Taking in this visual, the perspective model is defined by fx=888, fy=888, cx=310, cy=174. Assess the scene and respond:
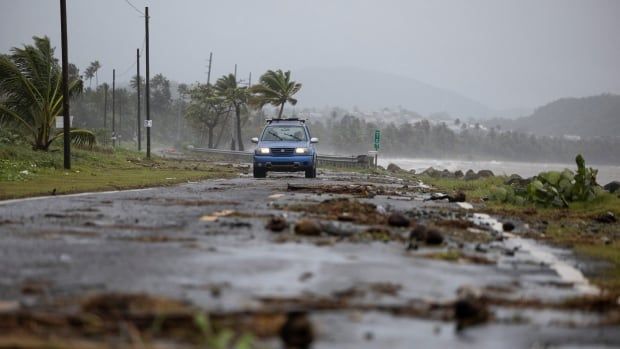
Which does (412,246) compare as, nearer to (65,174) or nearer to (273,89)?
(65,174)

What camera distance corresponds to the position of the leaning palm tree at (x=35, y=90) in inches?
1331

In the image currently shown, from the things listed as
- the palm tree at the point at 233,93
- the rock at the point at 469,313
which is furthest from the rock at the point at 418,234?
the palm tree at the point at 233,93

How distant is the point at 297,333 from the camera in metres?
4.57

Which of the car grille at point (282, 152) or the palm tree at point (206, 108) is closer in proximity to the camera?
the car grille at point (282, 152)

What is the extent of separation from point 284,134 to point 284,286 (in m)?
26.6

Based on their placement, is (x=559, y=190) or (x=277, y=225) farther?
(x=559, y=190)

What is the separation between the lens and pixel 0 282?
19.5 feet

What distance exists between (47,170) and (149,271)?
2378cm

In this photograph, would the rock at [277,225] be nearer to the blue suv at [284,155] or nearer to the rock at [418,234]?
the rock at [418,234]

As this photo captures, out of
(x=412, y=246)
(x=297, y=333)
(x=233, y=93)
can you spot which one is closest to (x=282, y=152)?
(x=412, y=246)

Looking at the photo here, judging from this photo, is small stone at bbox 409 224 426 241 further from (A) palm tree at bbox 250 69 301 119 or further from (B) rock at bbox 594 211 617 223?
(A) palm tree at bbox 250 69 301 119

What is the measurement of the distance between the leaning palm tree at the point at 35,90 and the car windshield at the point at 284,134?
763cm

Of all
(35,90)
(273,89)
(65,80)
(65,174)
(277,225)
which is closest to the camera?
(277,225)

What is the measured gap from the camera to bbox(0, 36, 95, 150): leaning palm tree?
111 feet
